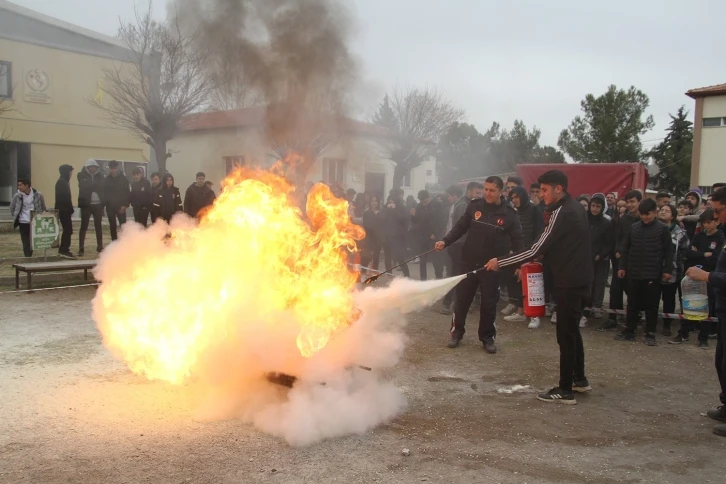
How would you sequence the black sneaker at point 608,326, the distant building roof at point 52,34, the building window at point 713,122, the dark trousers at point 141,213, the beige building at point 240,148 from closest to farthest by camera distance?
the black sneaker at point 608,326 < the beige building at point 240,148 < the dark trousers at point 141,213 < the distant building roof at point 52,34 < the building window at point 713,122

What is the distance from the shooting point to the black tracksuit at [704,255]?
7641 millimetres

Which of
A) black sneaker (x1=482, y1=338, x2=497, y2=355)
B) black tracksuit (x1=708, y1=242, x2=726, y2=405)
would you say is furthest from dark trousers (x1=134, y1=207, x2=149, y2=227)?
black tracksuit (x1=708, y1=242, x2=726, y2=405)

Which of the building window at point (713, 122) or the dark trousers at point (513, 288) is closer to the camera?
the dark trousers at point (513, 288)

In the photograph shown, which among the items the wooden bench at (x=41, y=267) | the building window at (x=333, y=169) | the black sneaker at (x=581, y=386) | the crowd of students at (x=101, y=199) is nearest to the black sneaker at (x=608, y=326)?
the black sneaker at (x=581, y=386)

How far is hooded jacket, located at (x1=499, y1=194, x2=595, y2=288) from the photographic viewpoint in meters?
5.41

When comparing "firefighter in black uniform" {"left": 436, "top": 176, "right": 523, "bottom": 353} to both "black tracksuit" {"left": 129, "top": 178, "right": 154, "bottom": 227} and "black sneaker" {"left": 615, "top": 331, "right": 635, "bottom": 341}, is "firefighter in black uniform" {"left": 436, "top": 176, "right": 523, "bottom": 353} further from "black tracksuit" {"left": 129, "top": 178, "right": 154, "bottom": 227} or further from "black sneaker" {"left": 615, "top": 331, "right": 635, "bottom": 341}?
"black tracksuit" {"left": 129, "top": 178, "right": 154, "bottom": 227}

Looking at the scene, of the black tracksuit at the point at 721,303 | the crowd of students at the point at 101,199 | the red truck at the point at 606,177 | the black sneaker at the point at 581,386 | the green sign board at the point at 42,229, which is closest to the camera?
the black tracksuit at the point at 721,303

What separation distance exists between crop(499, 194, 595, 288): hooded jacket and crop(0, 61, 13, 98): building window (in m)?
23.1

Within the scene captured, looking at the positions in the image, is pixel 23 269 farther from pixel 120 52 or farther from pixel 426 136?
pixel 426 136

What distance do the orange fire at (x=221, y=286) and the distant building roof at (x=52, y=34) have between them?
18.7m

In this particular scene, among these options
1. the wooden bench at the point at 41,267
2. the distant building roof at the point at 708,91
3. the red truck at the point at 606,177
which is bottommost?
the wooden bench at the point at 41,267

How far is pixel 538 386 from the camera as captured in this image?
18.8 feet

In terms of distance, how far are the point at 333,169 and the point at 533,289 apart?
9.29 metres

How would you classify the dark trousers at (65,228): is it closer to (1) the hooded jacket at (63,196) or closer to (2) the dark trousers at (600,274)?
(1) the hooded jacket at (63,196)
